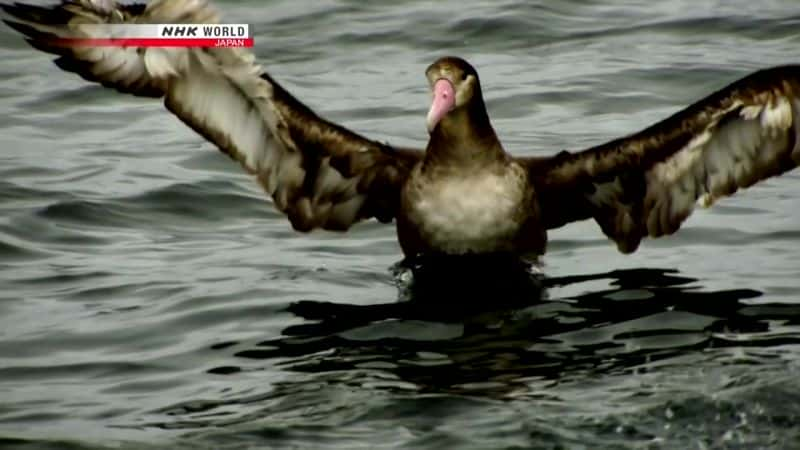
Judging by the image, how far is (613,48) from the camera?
559 inches

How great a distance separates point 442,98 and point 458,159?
28 centimetres

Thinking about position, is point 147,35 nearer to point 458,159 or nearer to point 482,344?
point 458,159

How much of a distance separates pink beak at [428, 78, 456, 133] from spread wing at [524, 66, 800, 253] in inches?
21.3

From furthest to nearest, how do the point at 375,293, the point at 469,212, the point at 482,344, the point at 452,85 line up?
the point at 375,293
the point at 452,85
the point at 469,212
the point at 482,344

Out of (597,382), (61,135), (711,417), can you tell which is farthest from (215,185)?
(711,417)

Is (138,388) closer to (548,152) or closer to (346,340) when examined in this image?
(346,340)

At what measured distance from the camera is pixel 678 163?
9.21 metres

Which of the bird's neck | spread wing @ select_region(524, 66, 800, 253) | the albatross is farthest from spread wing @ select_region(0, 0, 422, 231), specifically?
spread wing @ select_region(524, 66, 800, 253)

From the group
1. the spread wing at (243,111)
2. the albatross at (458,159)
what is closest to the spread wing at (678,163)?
the albatross at (458,159)

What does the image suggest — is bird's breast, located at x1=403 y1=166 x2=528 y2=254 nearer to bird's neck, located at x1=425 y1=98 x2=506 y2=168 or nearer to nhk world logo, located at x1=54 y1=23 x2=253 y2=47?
bird's neck, located at x1=425 y1=98 x2=506 y2=168

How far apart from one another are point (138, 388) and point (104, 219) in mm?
3137

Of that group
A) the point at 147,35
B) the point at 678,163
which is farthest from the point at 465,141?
the point at 147,35

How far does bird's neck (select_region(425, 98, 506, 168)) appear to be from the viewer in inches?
363

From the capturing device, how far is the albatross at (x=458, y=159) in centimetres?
881
